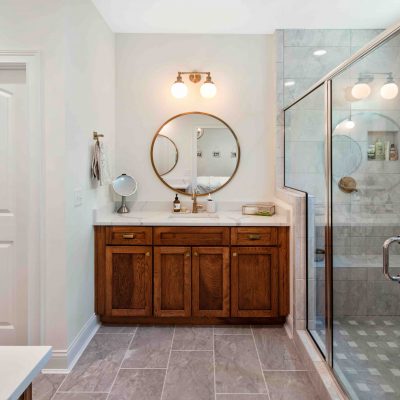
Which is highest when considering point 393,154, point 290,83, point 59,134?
point 290,83

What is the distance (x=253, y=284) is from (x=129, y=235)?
106cm

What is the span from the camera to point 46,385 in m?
2.30

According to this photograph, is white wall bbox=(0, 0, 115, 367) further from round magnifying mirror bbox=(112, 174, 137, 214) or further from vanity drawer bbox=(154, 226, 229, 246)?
round magnifying mirror bbox=(112, 174, 137, 214)

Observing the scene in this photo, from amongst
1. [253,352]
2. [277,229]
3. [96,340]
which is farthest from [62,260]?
[277,229]

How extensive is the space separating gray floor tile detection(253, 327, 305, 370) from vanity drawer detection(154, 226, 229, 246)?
29.6 inches

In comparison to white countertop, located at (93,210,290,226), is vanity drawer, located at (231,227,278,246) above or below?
below

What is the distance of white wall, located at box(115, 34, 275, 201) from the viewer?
3.76 meters

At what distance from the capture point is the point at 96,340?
293 cm

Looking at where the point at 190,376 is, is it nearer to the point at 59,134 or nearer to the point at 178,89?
the point at 59,134

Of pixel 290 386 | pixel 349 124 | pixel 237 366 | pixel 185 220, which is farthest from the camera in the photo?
pixel 185 220

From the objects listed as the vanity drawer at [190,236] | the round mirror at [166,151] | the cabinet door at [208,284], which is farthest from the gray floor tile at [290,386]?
the round mirror at [166,151]

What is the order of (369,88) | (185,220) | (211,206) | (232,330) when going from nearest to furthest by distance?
(369,88) → (232,330) → (185,220) → (211,206)

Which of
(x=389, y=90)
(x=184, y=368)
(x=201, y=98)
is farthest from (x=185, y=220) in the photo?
(x=389, y=90)

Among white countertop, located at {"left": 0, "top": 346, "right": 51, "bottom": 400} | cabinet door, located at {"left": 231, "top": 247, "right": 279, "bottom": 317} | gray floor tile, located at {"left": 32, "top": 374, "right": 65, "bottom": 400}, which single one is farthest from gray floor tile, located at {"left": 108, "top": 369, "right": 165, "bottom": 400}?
white countertop, located at {"left": 0, "top": 346, "right": 51, "bottom": 400}
